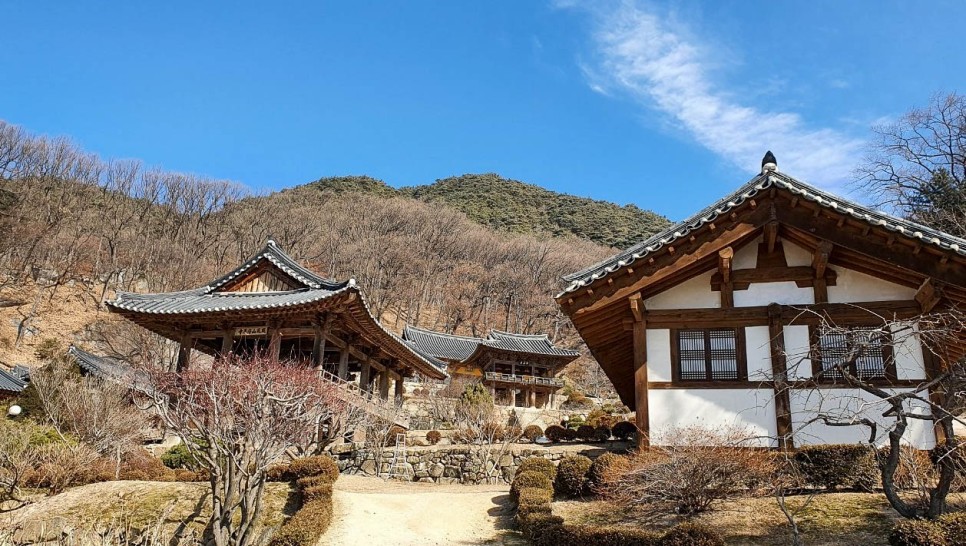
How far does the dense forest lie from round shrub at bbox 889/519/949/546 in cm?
3529

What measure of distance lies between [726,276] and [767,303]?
919 millimetres

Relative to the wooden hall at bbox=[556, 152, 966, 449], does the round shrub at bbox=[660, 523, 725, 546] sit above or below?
below

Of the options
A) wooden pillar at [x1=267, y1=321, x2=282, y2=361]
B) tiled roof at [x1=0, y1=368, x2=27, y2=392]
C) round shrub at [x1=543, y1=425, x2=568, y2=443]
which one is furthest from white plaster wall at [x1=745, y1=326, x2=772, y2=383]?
tiled roof at [x1=0, y1=368, x2=27, y2=392]

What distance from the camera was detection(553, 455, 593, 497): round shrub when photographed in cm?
1224

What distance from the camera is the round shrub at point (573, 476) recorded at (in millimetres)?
12242

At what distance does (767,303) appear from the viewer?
12828 mm

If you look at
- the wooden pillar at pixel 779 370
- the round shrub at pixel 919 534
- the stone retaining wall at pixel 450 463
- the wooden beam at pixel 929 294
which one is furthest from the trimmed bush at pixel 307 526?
the wooden beam at pixel 929 294

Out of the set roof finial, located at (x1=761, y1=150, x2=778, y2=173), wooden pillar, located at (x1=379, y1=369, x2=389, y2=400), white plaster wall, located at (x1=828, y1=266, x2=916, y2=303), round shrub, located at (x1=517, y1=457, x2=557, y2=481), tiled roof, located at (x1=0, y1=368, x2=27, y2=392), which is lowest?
round shrub, located at (x1=517, y1=457, x2=557, y2=481)

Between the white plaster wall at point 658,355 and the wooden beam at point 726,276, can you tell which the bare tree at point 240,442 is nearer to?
the white plaster wall at point 658,355

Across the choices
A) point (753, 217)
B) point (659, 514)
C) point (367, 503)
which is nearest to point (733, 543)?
point (659, 514)

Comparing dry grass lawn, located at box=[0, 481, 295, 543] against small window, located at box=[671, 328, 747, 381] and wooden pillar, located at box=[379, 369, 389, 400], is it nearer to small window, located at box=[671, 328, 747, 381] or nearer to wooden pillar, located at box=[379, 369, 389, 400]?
small window, located at box=[671, 328, 747, 381]

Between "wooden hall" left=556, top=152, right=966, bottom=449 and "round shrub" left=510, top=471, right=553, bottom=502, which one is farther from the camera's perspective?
"round shrub" left=510, top=471, right=553, bottom=502

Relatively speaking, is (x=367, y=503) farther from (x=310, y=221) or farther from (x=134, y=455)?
(x=310, y=221)

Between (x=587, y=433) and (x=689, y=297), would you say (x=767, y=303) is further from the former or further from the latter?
(x=587, y=433)
